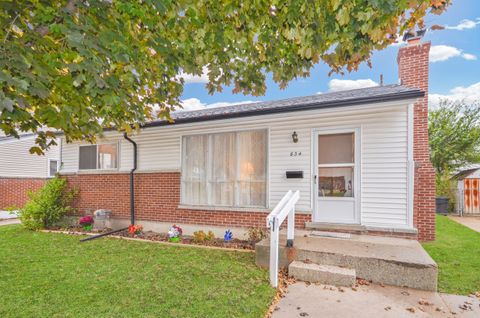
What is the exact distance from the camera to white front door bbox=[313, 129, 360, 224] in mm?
5973

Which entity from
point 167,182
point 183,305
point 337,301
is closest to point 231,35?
point 183,305

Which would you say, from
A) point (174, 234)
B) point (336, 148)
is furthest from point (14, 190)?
point (336, 148)

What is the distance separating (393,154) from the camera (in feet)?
18.7

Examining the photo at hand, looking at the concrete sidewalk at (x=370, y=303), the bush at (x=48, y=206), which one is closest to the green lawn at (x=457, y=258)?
the concrete sidewalk at (x=370, y=303)

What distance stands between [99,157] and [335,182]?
7.16 metres

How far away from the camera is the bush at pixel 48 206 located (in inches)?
321

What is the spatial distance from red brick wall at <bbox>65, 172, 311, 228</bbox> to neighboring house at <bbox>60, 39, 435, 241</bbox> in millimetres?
28

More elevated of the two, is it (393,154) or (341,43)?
(341,43)

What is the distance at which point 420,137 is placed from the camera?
6.25 m

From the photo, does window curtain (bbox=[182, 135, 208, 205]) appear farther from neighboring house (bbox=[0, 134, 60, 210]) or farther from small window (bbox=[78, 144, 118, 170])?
neighboring house (bbox=[0, 134, 60, 210])

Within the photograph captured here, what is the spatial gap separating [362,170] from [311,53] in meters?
3.64

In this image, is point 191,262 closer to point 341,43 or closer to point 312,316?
point 312,316

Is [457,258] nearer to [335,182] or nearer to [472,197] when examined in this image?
[335,182]

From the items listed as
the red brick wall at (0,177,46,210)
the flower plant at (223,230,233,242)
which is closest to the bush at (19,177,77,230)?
the red brick wall at (0,177,46,210)
